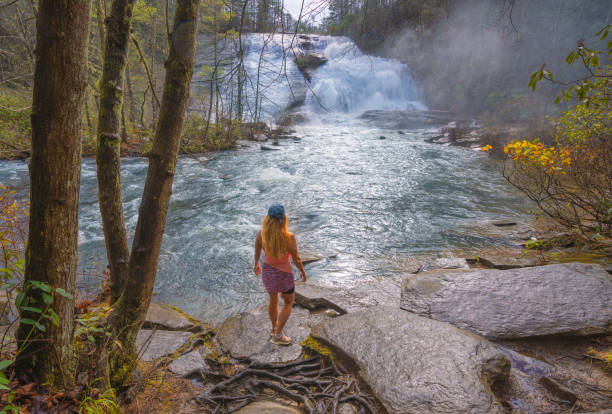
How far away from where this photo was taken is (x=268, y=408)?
2.48 metres

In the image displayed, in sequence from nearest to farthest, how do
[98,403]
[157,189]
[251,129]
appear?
1. [98,403]
2. [157,189]
3. [251,129]

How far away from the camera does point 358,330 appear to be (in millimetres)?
3287

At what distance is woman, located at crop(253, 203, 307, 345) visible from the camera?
3.73 m

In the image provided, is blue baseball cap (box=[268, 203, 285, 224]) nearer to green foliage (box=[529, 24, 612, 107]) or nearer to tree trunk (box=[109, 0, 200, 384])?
tree trunk (box=[109, 0, 200, 384])

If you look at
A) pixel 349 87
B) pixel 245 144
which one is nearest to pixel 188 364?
pixel 245 144

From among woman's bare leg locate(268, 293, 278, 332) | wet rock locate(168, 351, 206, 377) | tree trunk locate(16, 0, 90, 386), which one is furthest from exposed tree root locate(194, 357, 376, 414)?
tree trunk locate(16, 0, 90, 386)

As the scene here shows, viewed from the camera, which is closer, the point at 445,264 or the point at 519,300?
the point at 519,300

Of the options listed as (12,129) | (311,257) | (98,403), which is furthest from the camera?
(12,129)

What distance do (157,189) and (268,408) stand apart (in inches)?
73.0

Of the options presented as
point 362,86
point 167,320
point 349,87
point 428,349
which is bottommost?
point 167,320

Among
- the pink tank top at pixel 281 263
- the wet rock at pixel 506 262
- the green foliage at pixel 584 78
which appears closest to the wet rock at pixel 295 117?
the wet rock at pixel 506 262

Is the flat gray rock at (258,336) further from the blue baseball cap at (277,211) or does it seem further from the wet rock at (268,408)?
the blue baseball cap at (277,211)

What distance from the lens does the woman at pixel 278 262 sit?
147 inches

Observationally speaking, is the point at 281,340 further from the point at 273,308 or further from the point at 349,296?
the point at 349,296
